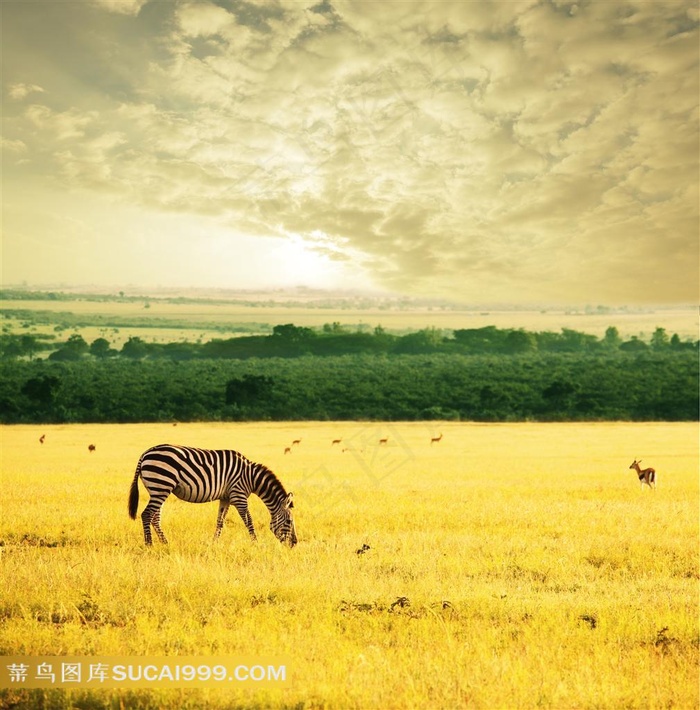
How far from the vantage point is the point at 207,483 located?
15.3m

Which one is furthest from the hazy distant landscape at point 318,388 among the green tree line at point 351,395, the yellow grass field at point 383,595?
the yellow grass field at point 383,595

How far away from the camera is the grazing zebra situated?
49.9 ft

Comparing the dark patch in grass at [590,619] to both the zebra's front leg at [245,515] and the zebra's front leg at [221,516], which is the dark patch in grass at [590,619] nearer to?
the zebra's front leg at [245,515]

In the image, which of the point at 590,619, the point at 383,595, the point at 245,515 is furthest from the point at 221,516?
the point at 590,619

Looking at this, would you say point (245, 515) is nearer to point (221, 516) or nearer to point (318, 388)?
point (221, 516)

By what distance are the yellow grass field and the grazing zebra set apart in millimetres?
614

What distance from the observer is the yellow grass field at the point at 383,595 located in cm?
809

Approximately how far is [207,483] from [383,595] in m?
5.40

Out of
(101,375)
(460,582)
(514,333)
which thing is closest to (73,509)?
(460,582)

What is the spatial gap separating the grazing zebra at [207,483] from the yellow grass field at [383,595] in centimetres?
61

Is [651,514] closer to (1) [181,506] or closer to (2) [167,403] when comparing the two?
(1) [181,506]

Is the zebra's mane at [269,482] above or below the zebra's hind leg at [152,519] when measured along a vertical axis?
above

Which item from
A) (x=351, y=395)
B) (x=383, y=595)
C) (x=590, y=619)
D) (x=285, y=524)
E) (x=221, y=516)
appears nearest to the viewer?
(x=590, y=619)

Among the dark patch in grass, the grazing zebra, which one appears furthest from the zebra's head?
the dark patch in grass
